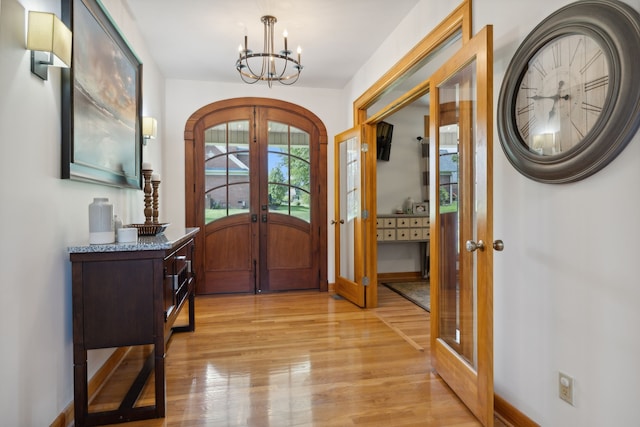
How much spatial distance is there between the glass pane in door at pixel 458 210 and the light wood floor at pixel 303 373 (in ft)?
1.34

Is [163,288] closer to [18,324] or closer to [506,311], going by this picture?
[18,324]

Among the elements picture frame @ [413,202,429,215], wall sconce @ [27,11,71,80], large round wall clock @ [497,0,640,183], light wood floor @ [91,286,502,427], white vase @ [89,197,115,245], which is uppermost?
wall sconce @ [27,11,71,80]

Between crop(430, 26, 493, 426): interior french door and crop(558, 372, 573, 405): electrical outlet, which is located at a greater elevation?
crop(430, 26, 493, 426): interior french door

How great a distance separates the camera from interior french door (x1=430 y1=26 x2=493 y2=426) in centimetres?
168

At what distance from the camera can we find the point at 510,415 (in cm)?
182

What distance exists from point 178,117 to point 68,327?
3.13m

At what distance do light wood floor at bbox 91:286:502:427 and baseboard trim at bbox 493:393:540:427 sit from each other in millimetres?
174

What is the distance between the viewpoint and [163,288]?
1835 millimetres

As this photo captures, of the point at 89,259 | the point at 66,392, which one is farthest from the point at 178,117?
the point at 66,392

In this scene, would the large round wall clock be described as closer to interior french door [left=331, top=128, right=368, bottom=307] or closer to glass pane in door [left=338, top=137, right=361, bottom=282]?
interior french door [left=331, top=128, right=368, bottom=307]

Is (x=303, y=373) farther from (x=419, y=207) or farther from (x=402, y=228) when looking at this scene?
(x=419, y=207)

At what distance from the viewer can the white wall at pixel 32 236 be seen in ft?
4.50

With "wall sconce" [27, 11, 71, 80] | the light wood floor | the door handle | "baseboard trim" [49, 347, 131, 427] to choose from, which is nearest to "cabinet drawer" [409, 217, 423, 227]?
the light wood floor

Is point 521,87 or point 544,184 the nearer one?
point 544,184
